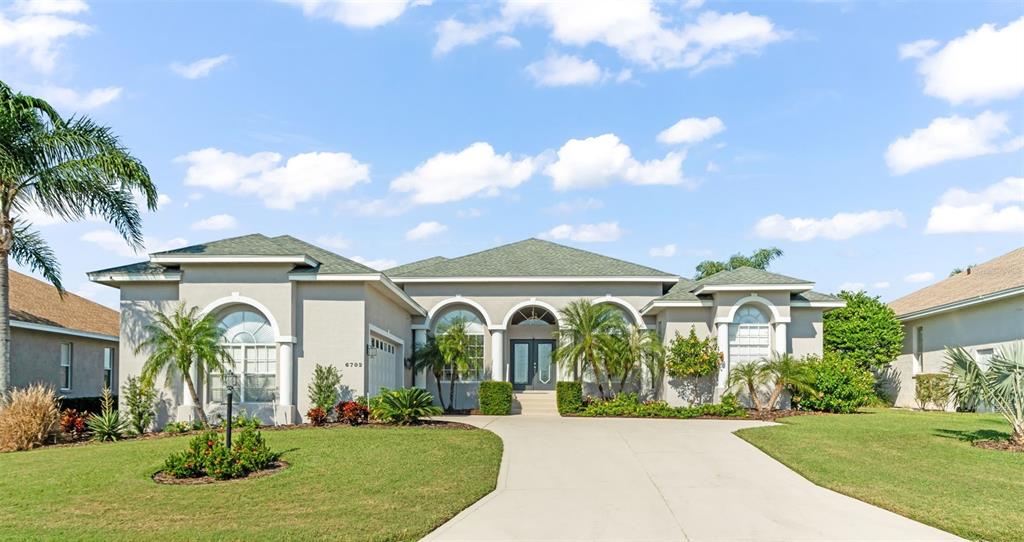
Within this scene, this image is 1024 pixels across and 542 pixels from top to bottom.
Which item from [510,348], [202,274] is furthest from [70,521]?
[510,348]

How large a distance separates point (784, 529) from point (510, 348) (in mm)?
19362

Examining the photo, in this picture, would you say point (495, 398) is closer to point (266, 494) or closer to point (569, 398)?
point (569, 398)

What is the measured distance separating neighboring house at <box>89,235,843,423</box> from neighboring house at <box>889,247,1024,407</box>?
4.53 meters

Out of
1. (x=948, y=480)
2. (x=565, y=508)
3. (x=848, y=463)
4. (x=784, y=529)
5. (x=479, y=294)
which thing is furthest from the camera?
(x=479, y=294)

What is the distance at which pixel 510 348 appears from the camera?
2864 centimetres

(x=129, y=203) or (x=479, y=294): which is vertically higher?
(x=129, y=203)

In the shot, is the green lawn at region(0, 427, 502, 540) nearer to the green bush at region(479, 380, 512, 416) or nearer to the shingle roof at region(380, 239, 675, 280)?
the green bush at region(479, 380, 512, 416)

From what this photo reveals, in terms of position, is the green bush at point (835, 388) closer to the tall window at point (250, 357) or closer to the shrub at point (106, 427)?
the tall window at point (250, 357)

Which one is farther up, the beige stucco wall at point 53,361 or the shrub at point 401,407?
the beige stucco wall at point 53,361

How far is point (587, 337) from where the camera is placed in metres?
25.0

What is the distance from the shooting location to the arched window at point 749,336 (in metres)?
25.5

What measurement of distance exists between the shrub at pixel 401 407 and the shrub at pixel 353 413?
1.32 ft

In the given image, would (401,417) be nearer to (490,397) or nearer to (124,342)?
(490,397)

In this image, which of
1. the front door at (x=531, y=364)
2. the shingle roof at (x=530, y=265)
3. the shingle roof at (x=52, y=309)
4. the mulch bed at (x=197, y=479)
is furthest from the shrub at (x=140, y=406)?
the front door at (x=531, y=364)
